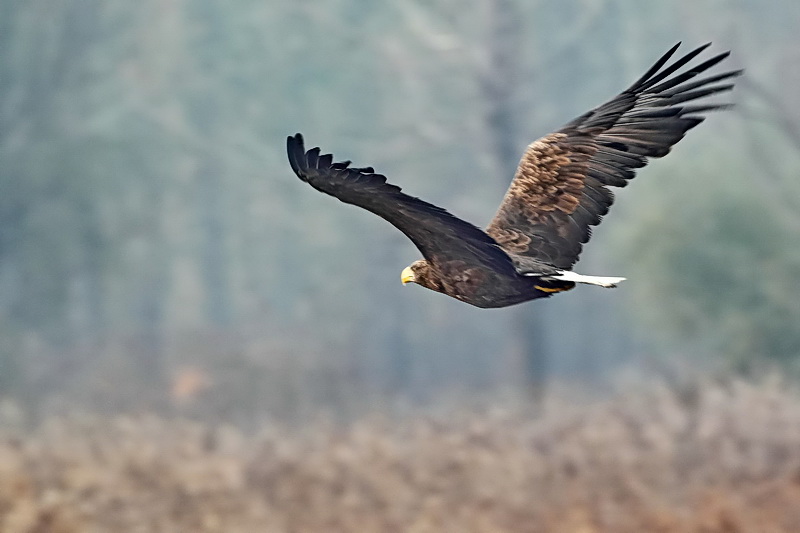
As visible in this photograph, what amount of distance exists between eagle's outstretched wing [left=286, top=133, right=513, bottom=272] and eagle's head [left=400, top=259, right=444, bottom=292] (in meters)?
0.23

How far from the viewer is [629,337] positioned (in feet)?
38.0

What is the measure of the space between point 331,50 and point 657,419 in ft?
24.8

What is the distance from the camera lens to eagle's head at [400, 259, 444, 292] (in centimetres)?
398

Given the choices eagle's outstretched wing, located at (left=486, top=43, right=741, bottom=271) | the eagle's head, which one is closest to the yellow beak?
the eagle's head

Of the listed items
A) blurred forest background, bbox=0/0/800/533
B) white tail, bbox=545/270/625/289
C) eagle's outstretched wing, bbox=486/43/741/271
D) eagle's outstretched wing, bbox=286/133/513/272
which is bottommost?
white tail, bbox=545/270/625/289

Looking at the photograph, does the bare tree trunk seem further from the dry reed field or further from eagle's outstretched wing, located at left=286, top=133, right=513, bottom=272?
eagle's outstretched wing, located at left=286, top=133, right=513, bottom=272

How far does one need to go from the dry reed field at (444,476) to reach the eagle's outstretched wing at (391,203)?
16.8 ft

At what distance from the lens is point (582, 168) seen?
Answer: 4.40m

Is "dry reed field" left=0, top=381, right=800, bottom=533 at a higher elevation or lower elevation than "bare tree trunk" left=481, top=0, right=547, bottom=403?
lower

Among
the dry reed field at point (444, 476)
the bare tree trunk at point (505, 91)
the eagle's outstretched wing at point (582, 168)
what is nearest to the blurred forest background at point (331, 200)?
the bare tree trunk at point (505, 91)

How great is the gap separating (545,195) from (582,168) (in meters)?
0.19

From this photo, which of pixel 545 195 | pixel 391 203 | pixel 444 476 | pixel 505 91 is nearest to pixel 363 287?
pixel 505 91

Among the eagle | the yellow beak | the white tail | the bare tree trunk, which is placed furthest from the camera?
the bare tree trunk

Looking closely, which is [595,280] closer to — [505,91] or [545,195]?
[545,195]
